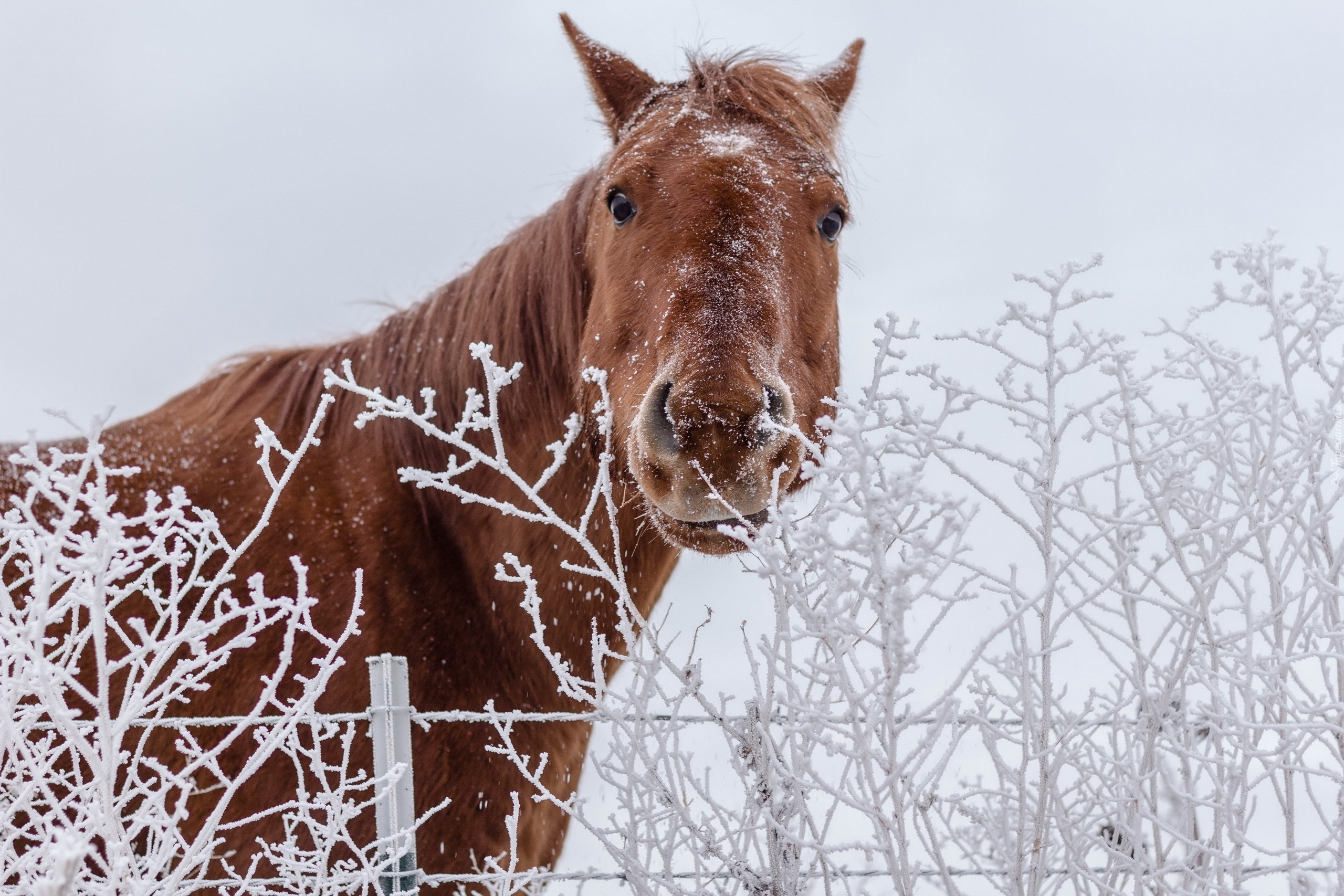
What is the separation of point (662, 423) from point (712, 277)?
0.52 meters

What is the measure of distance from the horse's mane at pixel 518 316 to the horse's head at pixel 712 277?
0.05 feet

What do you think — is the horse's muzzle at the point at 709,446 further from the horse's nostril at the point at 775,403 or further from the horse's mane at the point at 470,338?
the horse's mane at the point at 470,338

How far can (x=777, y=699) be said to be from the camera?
1.74 meters

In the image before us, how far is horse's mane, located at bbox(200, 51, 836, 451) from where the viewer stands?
3258mm

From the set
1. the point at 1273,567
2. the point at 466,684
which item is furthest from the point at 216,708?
the point at 1273,567

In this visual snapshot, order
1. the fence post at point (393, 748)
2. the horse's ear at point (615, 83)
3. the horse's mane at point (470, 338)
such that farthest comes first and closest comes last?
1. the horse's ear at point (615, 83)
2. the horse's mane at point (470, 338)
3. the fence post at point (393, 748)

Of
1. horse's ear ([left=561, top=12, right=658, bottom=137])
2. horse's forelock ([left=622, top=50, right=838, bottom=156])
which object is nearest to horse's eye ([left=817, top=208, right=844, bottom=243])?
horse's forelock ([left=622, top=50, right=838, bottom=156])

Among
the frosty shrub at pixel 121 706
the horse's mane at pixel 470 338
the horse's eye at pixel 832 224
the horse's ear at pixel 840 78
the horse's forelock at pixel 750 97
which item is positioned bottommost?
the frosty shrub at pixel 121 706

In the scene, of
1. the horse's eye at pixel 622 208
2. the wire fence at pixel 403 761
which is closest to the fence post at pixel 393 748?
the wire fence at pixel 403 761

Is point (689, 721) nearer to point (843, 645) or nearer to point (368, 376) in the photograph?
point (843, 645)

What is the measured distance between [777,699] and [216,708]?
1.98 metres

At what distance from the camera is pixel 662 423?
240 cm

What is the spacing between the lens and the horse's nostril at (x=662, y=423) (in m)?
2.37

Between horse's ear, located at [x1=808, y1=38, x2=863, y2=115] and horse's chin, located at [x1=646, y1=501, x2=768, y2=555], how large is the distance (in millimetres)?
1833
